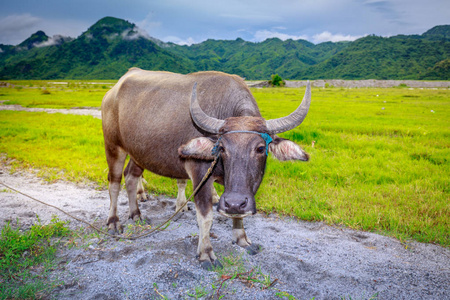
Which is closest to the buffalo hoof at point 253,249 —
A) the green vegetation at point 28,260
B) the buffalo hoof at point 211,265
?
the buffalo hoof at point 211,265

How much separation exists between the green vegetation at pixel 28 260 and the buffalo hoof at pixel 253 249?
6.99 ft

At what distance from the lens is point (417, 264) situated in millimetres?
3041

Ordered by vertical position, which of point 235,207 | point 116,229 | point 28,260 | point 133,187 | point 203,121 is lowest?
point 116,229

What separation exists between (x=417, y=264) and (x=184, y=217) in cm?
321

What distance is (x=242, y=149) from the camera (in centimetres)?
260

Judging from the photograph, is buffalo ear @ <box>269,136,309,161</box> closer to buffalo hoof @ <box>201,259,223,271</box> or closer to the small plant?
buffalo hoof @ <box>201,259,223,271</box>

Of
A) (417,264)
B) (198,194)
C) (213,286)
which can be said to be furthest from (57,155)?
(417,264)

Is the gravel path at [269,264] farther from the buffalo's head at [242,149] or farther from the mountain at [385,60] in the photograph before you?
the mountain at [385,60]

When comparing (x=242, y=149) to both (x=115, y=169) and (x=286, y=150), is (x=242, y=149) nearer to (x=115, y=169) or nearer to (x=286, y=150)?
(x=286, y=150)

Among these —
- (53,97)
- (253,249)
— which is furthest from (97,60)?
(253,249)

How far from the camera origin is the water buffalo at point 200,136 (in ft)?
8.60

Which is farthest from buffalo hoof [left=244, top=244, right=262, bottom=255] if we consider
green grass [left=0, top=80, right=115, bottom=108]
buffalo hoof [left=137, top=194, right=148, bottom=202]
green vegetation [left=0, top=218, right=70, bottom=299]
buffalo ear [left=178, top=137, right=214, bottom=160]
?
green grass [left=0, top=80, right=115, bottom=108]

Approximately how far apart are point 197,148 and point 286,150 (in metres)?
0.94

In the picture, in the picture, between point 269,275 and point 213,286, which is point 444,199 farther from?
point 213,286
